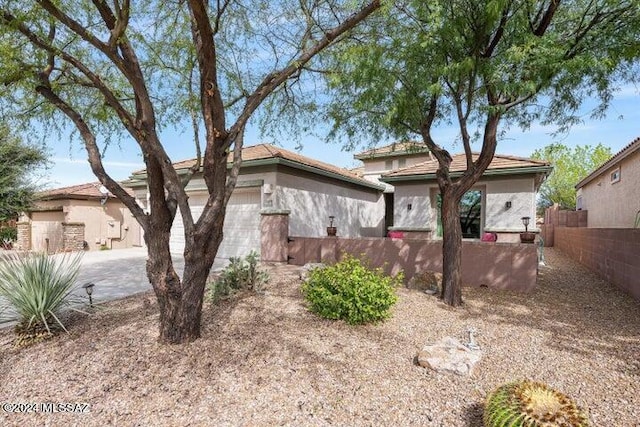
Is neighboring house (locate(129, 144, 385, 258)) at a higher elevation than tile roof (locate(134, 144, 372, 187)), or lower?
lower

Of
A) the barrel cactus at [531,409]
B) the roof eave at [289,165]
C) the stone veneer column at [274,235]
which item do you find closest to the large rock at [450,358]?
the barrel cactus at [531,409]

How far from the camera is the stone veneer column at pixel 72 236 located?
1738 centimetres

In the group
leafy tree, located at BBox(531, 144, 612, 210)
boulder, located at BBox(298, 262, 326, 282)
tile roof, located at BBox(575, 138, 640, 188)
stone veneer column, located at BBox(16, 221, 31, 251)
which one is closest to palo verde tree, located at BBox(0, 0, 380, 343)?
boulder, located at BBox(298, 262, 326, 282)

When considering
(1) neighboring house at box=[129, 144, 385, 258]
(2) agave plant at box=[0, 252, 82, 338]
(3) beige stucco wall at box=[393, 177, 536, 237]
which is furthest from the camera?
(3) beige stucco wall at box=[393, 177, 536, 237]

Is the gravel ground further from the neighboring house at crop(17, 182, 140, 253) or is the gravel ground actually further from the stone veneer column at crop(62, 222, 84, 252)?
the neighboring house at crop(17, 182, 140, 253)

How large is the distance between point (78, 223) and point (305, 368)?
58.9 ft

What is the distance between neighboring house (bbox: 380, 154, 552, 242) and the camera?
1184cm

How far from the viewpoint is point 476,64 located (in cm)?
592

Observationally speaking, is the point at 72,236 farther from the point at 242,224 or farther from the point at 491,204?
the point at 491,204

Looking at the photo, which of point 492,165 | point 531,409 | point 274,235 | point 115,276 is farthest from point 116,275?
point 492,165

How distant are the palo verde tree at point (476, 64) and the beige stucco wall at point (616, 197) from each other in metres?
6.68

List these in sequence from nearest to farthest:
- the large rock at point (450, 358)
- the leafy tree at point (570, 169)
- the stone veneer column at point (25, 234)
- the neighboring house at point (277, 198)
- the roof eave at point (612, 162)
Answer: the large rock at point (450, 358) → the roof eave at point (612, 162) → the neighboring house at point (277, 198) → the stone veneer column at point (25, 234) → the leafy tree at point (570, 169)

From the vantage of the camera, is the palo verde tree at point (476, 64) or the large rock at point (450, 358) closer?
the large rock at point (450, 358)

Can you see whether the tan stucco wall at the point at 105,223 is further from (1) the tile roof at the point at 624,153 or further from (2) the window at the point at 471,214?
(1) the tile roof at the point at 624,153
